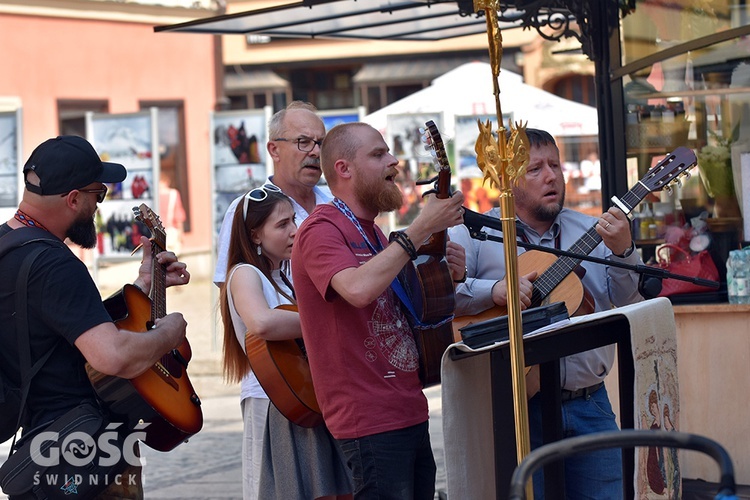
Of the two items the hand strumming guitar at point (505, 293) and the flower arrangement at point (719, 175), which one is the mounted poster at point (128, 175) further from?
the hand strumming guitar at point (505, 293)

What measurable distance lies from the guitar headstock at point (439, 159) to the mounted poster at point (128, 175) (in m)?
8.14

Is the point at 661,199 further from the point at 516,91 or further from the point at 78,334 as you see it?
the point at 516,91

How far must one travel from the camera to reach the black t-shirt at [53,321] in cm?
341

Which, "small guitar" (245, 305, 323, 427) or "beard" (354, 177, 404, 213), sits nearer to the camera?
"beard" (354, 177, 404, 213)

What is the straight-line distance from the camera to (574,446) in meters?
2.53

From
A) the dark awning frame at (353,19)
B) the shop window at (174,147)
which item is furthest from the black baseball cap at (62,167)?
the shop window at (174,147)

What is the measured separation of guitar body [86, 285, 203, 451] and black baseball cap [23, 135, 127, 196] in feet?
1.35

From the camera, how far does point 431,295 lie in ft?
12.1

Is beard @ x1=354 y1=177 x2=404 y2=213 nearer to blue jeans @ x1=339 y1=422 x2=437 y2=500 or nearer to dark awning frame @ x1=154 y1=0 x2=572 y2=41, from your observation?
blue jeans @ x1=339 y1=422 x2=437 y2=500

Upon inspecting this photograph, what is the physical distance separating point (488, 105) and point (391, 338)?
919 centimetres

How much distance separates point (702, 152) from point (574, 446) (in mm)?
3669

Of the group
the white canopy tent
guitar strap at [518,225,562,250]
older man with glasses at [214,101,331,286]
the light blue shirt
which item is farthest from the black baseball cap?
the white canopy tent

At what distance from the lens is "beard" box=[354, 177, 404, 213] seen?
3713 millimetres

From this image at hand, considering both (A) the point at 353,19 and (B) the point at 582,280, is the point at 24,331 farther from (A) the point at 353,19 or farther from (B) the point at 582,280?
(A) the point at 353,19
